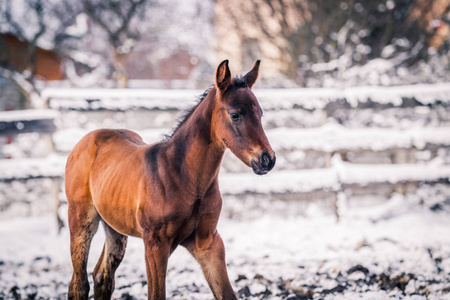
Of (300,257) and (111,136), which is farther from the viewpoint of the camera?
(300,257)

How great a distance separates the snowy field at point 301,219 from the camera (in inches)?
158

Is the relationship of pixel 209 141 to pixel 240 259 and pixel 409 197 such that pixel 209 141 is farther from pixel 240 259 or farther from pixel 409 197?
pixel 409 197

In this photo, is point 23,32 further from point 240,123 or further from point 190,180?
point 240,123

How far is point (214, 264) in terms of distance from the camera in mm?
2582

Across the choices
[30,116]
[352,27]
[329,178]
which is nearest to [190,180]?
[329,178]

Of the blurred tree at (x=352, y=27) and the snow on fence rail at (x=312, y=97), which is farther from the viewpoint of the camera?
the blurred tree at (x=352, y=27)

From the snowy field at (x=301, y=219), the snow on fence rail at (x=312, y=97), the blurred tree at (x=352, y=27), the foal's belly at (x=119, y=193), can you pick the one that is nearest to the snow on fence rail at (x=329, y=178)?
the snowy field at (x=301, y=219)

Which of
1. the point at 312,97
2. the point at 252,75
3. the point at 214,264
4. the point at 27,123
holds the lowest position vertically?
the point at 214,264

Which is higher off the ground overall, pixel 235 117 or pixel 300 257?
pixel 235 117

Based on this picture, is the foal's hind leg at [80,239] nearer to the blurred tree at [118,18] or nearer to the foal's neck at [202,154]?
the foal's neck at [202,154]

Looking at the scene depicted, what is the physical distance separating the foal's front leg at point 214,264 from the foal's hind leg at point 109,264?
2.66ft

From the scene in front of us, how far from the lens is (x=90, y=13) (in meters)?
16.9

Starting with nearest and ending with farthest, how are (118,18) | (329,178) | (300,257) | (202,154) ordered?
1. (202,154)
2. (300,257)
3. (329,178)
4. (118,18)

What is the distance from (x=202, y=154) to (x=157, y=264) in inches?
27.2
